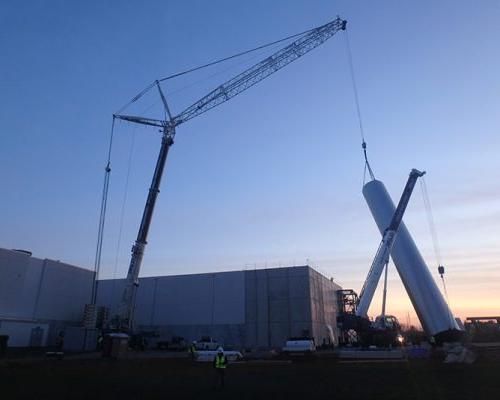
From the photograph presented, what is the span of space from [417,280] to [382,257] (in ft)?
13.4

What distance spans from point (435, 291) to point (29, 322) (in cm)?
4462

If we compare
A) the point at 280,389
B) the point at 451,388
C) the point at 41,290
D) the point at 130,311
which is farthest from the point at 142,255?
the point at 451,388

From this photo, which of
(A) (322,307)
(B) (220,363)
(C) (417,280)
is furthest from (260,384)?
(A) (322,307)

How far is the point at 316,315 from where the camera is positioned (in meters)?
60.6

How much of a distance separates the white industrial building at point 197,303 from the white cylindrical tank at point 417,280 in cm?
1560

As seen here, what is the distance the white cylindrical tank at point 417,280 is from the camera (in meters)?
40.5

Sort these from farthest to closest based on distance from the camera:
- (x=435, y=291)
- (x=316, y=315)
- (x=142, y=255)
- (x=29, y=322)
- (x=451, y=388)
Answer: (x=316, y=315)
(x=29, y=322)
(x=142, y=255)
(x=435, y=291)
(x=451, y=388)

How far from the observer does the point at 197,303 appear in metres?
63.5

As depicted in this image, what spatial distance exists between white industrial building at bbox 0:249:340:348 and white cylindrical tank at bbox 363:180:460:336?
15596 millimetres

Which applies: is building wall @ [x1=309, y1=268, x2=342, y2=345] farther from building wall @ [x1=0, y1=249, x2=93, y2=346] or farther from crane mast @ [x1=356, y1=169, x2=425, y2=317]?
building wall @ [x1=0, y1=249, x2=93, y2=346]

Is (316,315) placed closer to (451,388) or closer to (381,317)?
(381,317)

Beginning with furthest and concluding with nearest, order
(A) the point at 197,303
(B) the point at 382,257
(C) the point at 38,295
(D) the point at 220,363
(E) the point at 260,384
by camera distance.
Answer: (A) the point at 197,303 < (C) the point at 38,295 < (B) the point at 382,257 < (E) the point at 260,384 < (D) the point at 220,363

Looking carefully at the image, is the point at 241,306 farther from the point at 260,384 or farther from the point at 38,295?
the point at 260,384

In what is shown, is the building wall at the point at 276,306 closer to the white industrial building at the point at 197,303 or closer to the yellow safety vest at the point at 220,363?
the white industrial building at the point at 197,303
